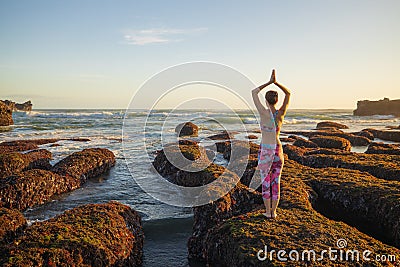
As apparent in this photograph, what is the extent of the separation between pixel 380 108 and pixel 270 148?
116 meters

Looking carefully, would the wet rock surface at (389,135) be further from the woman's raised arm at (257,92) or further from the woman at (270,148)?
the woman's raised arm at (257,92)

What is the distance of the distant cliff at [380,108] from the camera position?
3996 inches

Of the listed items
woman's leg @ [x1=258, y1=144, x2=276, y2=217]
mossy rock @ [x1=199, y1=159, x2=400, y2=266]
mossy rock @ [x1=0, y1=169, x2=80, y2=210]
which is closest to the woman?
woman's leg @ [x1=258, y1=144, x2=276, y2=217]

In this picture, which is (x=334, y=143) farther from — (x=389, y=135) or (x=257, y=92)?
(x=257, y=92)

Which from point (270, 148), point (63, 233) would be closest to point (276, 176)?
point (270, 148)

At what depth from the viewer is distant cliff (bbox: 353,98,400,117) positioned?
10150 cm

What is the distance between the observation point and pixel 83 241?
605 centimetres

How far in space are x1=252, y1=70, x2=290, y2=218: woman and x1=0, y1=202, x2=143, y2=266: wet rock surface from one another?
364cm

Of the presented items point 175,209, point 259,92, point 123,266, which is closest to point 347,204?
point 259,92

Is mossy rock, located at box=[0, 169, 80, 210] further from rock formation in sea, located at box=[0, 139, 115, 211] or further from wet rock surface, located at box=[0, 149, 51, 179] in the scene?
wet rock surface, located at box=[0, 149, 51, 179]

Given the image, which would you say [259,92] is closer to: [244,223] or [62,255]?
[244,223]

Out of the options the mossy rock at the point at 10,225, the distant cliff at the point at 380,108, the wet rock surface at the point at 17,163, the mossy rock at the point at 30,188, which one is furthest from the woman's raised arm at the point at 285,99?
the distant cliff at the point at 380,108

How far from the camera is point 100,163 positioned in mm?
16734

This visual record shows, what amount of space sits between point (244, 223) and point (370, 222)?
158 inches
